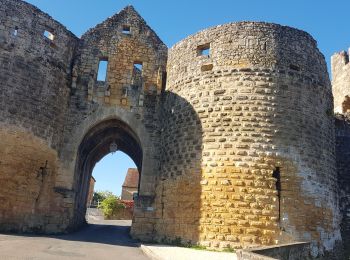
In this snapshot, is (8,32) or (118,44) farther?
(118,44)

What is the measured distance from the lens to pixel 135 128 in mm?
13070

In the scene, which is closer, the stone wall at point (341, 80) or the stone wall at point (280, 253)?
the stone wall at point (280, 253)

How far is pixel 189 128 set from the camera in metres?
11.4

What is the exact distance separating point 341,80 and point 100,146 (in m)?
12.9

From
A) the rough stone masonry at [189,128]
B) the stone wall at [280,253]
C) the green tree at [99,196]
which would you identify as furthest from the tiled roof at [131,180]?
the stone wall at [280,253]

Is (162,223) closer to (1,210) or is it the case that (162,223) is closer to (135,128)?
(135,128)

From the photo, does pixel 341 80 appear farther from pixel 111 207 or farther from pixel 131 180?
pixel 131 180

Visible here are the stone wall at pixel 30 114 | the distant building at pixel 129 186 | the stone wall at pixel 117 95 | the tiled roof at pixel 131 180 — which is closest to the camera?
the stone wall at pixel 30 114

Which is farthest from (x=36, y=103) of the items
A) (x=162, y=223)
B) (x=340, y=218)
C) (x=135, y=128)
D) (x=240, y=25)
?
(x=340, y=218)

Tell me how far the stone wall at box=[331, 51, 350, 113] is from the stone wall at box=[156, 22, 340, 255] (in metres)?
7.85

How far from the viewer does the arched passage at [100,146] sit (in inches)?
533

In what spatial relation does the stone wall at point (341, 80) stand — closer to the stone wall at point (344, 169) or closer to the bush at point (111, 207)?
the stone wall at point (344, 169)

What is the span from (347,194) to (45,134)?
10387 millimetres

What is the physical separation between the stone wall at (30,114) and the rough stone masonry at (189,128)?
3 centimetres
